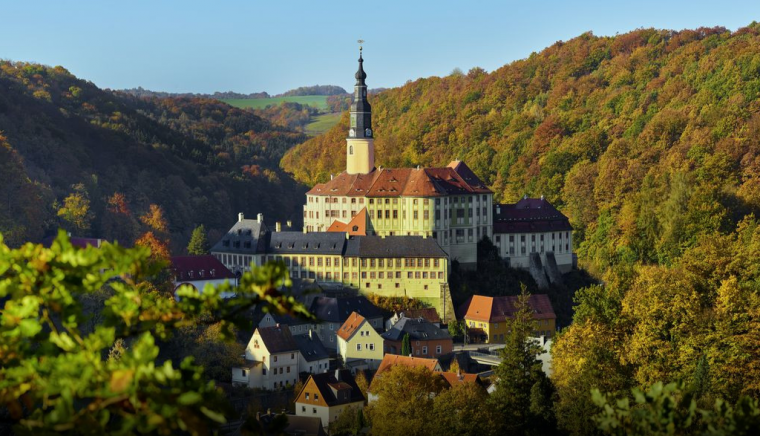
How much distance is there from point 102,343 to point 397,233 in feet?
213

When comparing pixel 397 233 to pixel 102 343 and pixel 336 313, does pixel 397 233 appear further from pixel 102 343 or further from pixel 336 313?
pixel 102 343

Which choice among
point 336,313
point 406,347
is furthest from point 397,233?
point 406,347

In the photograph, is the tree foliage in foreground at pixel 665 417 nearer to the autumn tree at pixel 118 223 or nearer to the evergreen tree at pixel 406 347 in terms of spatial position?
the evergreen tree at pixel 406 347

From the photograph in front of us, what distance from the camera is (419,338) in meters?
64.3

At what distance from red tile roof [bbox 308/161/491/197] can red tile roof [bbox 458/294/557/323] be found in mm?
7521

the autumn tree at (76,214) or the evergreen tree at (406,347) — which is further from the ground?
the autumn tree at (76,214)

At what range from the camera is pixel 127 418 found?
1083 cm

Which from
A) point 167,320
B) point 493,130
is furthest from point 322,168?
point 167,320

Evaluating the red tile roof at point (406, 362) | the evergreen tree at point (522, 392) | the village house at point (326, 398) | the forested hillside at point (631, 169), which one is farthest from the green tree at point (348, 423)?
the forested hillside at point (631, 169)

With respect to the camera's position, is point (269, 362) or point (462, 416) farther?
point (269, 362)

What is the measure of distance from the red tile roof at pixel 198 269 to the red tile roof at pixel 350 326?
9.85 metres

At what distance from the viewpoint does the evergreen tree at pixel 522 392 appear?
4497cm

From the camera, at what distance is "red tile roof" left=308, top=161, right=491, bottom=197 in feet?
249

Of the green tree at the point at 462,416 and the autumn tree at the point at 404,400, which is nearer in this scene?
the green tree at the point at 462,416
